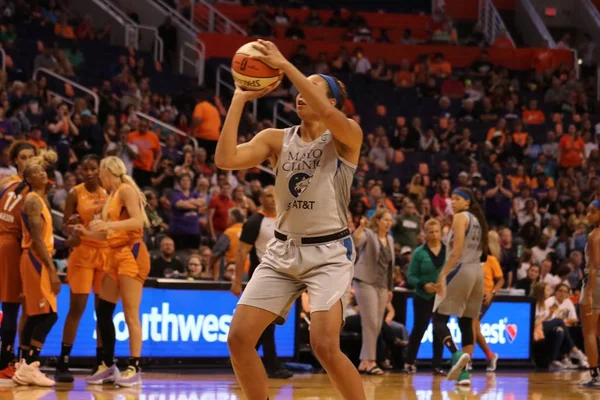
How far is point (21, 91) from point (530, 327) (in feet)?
27.9

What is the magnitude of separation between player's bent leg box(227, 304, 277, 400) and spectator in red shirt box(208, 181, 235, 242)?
384 inches

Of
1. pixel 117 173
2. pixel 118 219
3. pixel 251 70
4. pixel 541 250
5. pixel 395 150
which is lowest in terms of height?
pixel 541 250

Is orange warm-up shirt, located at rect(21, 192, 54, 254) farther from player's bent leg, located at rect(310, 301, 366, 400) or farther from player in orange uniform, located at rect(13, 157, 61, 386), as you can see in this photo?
player's bent leg, located at rect(310, 301, 366, 400)

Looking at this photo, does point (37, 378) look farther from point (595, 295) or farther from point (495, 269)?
point (495, 269)

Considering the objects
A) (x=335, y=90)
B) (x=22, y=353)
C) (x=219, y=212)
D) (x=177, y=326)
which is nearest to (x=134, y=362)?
(x=22, y=353)

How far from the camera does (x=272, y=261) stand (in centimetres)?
596

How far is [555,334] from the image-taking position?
14.5 meters

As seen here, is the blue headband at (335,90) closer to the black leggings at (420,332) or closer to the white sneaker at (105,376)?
the white sneaker at (105,376)

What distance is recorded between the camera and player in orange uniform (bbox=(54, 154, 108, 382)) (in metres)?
9.66

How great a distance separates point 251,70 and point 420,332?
7.40 meters

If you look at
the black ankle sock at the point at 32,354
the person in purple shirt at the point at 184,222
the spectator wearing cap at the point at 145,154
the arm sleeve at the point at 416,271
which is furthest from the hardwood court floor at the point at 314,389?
the spectator wearing cap at the point at 145,154

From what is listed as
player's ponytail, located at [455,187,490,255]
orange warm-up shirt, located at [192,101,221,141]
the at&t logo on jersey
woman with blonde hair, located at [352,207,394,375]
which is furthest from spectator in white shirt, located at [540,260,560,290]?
orange warm-up shirt, located at [192,101,221,141]

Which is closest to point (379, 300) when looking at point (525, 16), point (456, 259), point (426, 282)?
point (426, 282)

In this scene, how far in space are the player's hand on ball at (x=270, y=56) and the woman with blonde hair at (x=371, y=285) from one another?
6.70 m
